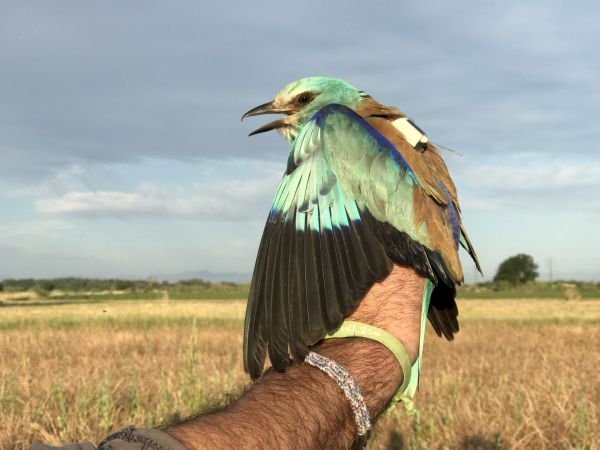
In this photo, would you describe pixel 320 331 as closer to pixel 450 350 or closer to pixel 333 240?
pixel 333 240

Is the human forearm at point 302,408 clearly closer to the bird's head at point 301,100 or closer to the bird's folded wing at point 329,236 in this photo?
the bird's folded wing at point 329,236

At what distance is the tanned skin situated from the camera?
1.31 metres

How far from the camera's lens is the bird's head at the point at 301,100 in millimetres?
2535

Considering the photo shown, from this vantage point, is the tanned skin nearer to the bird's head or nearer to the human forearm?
the human forearm

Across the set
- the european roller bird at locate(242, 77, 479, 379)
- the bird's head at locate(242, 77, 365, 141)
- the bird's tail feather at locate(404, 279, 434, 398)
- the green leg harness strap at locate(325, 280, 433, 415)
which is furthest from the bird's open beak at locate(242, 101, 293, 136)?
the green leg harness strap at locate(325, 280, 433, 415)

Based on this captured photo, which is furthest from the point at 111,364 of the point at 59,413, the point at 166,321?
the point at 166,321

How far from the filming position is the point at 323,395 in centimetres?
148

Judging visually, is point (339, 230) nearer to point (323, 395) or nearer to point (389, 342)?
point (389, 342)

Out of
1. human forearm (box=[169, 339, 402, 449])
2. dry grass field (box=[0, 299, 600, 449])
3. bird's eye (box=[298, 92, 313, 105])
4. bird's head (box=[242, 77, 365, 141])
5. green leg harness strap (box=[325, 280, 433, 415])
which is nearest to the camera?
human forearm (box=[169, 339, 402, 449])

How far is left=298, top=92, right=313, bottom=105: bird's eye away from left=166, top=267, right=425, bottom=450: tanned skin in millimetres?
1155

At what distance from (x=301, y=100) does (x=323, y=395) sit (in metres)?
1.60

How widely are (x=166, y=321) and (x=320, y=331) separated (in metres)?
23.6

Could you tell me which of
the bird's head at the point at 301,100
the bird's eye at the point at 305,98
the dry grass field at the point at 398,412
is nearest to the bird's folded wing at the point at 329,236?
the dry grass field at the point at 398,412

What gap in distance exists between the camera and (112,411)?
18.6 feet
